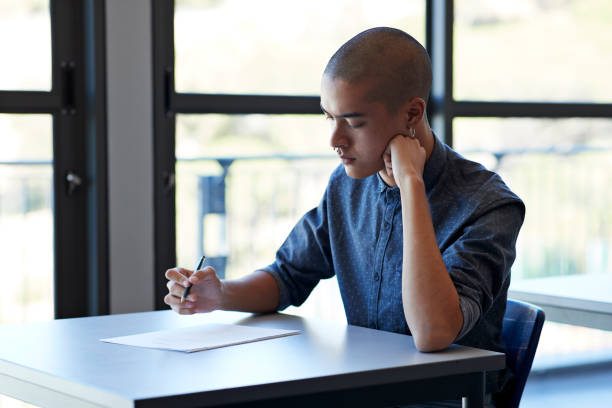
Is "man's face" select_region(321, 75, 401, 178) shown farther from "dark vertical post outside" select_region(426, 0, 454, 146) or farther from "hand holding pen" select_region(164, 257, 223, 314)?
"dark vertical post outside" select_region(426, 0, 454, 146)

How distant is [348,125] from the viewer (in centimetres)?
179

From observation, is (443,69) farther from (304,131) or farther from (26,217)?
(26,217)

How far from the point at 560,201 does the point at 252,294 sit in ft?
9.13

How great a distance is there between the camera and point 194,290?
190 centimetres


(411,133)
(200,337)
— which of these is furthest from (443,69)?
(200,337)

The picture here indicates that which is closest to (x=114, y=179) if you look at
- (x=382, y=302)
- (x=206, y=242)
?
(x=206, y=242)

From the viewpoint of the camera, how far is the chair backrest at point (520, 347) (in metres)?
1.82

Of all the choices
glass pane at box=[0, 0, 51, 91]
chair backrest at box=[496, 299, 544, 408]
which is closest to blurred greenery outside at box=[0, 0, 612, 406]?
glass pane at box=[0, 0, 51, 91]

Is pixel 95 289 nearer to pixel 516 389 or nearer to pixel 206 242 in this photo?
pixel 206 242

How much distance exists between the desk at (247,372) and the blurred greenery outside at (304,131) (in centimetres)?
124

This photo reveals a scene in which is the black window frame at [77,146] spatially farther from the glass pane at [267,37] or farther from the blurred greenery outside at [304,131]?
the glass pane at [267,37]

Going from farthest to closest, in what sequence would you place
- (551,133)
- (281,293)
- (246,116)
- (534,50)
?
1. (551,133)
2. (534,50)
3. (246,116)
4. (281,293)

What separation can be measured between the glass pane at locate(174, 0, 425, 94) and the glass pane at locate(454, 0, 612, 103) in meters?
0.36

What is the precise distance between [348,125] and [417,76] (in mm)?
187
